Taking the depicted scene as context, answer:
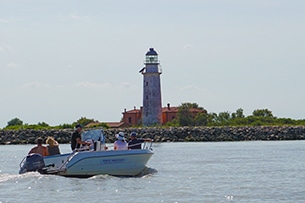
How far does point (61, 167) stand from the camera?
2512cm

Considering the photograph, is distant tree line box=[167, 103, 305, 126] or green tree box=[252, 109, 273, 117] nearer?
distant tree line box=[167, 103, 305, 126]

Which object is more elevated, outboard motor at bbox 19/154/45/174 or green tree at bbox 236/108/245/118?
green tree at bbox 236/108/245/118

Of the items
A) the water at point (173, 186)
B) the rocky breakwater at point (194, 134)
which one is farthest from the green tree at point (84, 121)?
the water at point (173, 186)

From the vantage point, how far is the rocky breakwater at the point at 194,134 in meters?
67.6

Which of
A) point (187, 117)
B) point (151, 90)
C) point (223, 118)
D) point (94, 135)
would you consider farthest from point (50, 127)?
point (94, 135)

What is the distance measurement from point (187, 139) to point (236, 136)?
3963mm

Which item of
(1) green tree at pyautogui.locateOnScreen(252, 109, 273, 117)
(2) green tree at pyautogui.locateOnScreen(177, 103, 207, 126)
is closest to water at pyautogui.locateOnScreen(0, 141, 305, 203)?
(2) green tree at pyautogui.locateOnScreen(177, 103, 207, 126)

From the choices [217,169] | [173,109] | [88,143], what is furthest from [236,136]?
[88,143]

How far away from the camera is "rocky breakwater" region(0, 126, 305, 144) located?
6757cm

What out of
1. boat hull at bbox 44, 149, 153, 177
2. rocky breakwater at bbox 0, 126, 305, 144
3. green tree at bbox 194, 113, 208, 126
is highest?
green tree at bbox 194, 113, 208, 126

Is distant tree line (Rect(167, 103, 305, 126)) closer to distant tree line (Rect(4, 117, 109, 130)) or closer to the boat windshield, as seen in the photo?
distant tree line (Rect(4, 117, 109, 130))

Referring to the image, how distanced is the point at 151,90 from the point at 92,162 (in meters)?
55.5

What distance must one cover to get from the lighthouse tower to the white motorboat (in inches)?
2143

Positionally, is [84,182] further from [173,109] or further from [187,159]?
[173,109]
